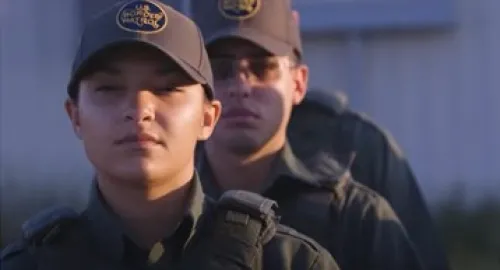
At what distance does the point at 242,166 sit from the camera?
430 cm

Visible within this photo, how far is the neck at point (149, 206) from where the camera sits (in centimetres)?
316

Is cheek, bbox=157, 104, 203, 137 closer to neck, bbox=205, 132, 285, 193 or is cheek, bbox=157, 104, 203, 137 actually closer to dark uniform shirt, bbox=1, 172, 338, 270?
dark uniform shirt, bbox=1, 172, 338, 270

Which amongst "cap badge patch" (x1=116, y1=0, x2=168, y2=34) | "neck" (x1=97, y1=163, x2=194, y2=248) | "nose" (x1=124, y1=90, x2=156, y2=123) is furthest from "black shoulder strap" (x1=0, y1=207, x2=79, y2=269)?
"cap badge patch" (x1=116, y1=0, x2=168, y2=34)

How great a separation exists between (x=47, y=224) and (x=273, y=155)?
133 cm

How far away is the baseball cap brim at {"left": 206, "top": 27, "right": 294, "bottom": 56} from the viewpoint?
169 inches

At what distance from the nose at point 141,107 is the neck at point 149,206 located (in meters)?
0.16

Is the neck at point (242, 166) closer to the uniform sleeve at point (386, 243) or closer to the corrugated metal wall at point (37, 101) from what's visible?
the uniform sleeve at point (386, 243)

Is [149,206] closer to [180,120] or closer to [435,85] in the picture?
[180,120]

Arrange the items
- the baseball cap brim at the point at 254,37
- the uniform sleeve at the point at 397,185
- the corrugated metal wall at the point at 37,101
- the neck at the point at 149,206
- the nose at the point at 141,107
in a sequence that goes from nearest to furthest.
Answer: the nose at the point at 141,107
the neck at the point at 149,206
the baseball cap brim at the point at 254,37
the uniform sleeve at the point at 397,185
the corrugated metal wall at the point at 37,101

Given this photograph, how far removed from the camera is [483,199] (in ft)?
32.8

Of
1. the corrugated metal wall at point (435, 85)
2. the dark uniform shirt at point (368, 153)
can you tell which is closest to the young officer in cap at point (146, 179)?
the dark uniform shirt at point (368, 153)

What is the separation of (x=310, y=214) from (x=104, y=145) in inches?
49.6

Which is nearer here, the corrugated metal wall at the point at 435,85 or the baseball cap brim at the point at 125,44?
the baseball cap brim at the point at 125,44

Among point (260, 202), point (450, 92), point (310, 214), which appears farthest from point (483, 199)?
point (260, 202)
